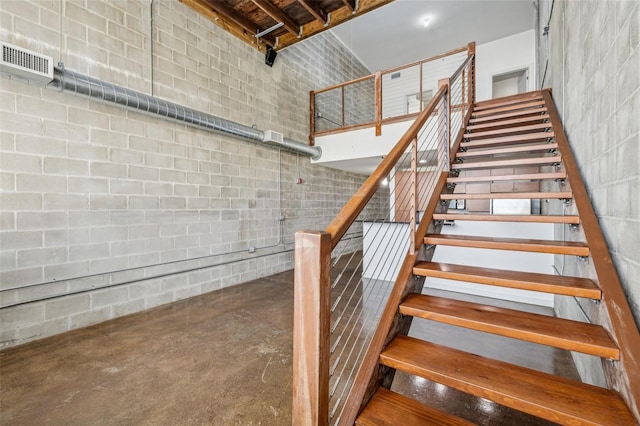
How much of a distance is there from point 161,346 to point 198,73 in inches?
141

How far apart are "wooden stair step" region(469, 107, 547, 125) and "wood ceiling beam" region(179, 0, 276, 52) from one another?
376 cm

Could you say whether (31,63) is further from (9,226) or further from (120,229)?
(120,229)

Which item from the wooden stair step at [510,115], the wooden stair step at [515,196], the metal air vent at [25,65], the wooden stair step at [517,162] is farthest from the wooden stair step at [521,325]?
the metal air vent at [25,65]

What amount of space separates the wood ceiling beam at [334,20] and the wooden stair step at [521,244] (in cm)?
389

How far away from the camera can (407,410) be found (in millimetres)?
1192

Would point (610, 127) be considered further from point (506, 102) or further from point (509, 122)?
point (506, 102)

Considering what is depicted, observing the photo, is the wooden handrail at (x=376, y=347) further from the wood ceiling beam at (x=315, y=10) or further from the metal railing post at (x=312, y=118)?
the metal railing post at (x=312, y=118)

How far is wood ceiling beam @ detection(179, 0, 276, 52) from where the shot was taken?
157 inches

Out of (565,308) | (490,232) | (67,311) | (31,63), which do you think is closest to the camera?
(31,63)

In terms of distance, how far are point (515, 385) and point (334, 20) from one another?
5172 mm

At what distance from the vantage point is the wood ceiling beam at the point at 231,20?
3994 mm

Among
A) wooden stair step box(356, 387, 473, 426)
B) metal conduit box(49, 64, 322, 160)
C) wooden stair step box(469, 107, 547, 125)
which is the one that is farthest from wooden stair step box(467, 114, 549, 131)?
wooden stair step box(356, 387, 473, 426)

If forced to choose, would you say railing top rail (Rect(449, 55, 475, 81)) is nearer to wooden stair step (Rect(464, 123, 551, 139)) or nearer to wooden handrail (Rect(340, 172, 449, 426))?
wooden stair step (Rect(464, 123, 551, 139))

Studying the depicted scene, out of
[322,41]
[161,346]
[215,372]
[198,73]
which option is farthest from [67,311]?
[322,41]
